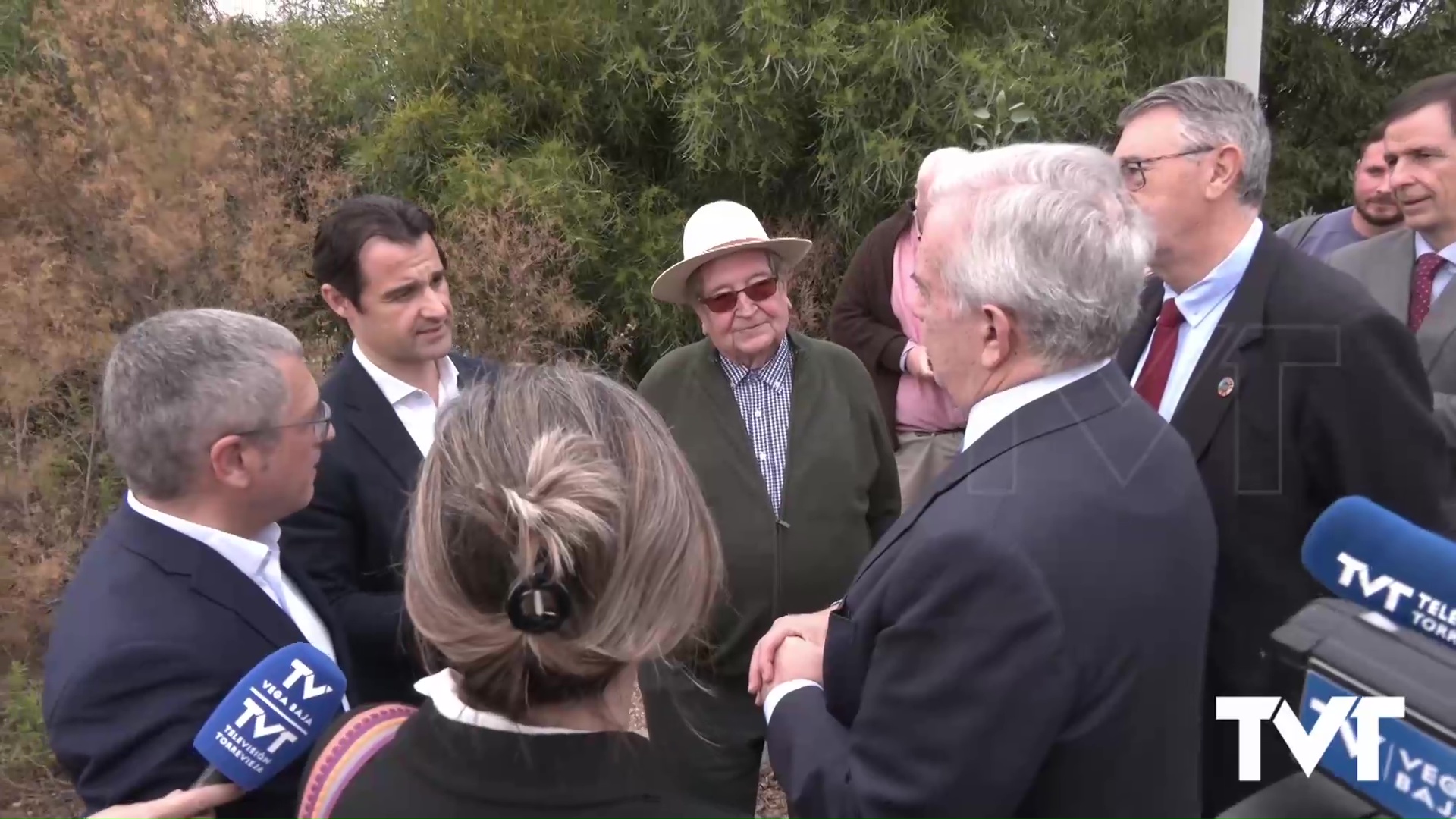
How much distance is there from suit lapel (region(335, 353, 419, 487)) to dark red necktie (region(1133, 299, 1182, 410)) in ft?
5.02

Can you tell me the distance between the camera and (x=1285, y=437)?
6.64ft

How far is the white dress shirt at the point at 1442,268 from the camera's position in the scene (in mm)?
2666

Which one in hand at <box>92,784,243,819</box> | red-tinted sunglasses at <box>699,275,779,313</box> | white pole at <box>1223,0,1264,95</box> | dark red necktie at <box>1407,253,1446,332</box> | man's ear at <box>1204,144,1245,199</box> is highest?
white pole at <box>1223,0,1264,95</box>

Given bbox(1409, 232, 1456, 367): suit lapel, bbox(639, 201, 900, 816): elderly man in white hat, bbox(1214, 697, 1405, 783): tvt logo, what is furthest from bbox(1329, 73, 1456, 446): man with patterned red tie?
bbox(1214, 697, 1405, 783): tvt logo

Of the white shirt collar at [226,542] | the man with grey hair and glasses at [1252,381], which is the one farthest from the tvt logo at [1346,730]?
the white shirt collar at [226,542]

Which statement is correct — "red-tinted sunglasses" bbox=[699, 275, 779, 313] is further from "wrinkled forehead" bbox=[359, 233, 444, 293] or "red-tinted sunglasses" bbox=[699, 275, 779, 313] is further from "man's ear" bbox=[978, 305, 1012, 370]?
"man's ear" bbox=[978, 305, 1012, 370]

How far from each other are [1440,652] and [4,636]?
4285mm

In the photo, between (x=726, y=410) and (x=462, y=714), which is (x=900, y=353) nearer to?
(x=726, y=410)

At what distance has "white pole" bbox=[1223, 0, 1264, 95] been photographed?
3023 mm

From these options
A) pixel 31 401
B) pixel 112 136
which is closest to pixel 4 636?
pixel 31 401

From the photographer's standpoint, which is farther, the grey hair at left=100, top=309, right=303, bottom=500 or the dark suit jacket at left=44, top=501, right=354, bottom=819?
the grey hair at left=100, top=309, right=303, bottom=500

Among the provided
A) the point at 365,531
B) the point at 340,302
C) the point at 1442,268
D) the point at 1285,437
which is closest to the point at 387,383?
the point at 340,302

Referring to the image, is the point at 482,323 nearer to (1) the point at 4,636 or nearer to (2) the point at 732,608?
(1) the point at 4,636

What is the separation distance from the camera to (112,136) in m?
4.44
